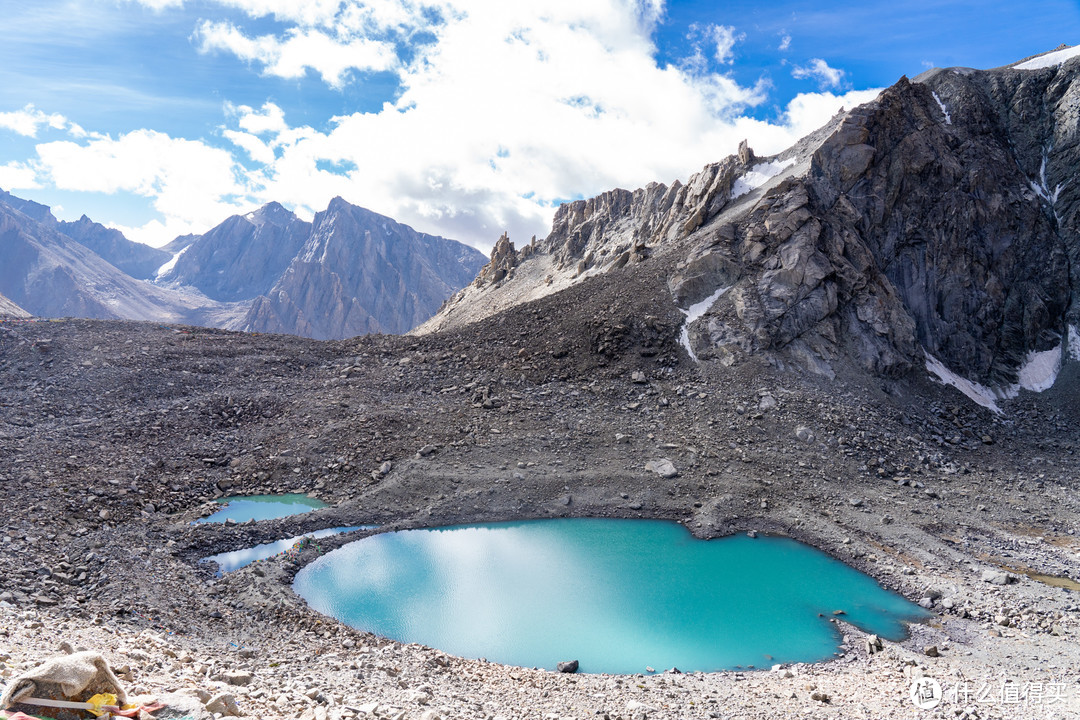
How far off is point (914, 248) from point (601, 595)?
108 feet

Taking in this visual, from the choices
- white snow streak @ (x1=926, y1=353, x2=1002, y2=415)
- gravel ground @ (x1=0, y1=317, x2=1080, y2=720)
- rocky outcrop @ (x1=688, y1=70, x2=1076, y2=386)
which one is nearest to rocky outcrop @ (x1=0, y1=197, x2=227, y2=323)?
gravel ground @ (x1=0, y1=317, x2=1080, y2=720)

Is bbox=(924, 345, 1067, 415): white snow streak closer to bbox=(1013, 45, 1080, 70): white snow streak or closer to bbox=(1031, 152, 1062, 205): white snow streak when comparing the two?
bbox=(1031, 152, 1062, 205): white snow streak

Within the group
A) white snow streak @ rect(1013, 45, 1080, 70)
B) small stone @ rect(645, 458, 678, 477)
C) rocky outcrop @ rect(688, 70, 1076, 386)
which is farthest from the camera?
white snow streak @ rect(1013, 45, 1080, 70)

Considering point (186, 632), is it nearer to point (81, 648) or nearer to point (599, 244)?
point (81, 648)

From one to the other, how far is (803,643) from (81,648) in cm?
1711

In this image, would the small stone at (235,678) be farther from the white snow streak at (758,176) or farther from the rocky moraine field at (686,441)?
the white snow streak at (758,176)

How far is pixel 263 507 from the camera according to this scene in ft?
75.0

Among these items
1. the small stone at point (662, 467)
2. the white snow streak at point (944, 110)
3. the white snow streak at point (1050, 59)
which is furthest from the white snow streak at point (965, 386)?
the white snow streak at point (1050, 59)

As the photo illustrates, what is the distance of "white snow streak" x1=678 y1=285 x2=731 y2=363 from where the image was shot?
33781 mm

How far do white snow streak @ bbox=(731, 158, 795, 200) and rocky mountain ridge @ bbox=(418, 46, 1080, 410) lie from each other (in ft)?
17.6

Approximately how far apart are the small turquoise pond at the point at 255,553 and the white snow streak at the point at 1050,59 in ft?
184

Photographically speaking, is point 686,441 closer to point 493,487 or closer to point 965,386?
point 493,487

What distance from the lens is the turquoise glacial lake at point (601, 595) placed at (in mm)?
15906

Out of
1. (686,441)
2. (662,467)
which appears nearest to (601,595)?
(662,467)
